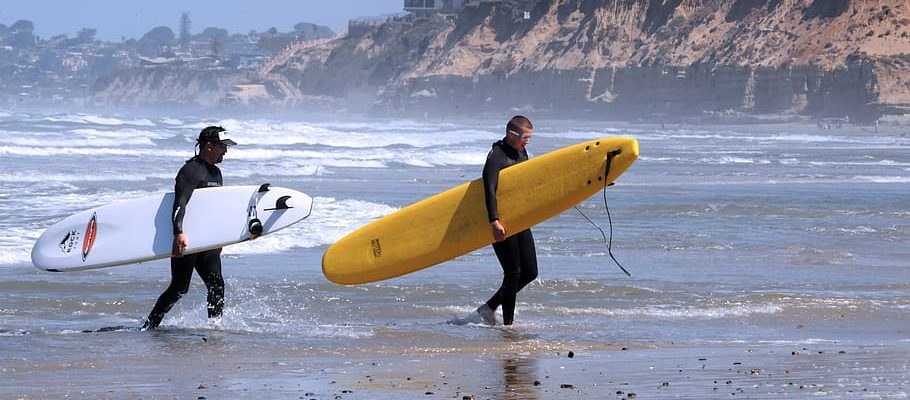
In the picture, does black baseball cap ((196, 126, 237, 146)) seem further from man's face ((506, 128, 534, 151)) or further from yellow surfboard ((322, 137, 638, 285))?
man's face ((506, 128, 534, 151))

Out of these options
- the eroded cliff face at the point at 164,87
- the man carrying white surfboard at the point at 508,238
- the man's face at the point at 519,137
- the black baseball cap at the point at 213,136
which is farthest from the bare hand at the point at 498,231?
the eroded cliff face at the point at 164,87

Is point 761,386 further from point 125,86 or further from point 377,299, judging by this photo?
point 125,86

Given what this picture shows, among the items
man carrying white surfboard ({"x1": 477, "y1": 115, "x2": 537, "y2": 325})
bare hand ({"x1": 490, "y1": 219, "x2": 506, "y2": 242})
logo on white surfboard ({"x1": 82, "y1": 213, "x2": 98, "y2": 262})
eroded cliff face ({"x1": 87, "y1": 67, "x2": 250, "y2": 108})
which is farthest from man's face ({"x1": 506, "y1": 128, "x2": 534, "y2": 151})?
eroded cliff face ({"x1": 87, "y1": 67, "x2": 250, "y2": 108})

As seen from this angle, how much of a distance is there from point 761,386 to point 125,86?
641 feet

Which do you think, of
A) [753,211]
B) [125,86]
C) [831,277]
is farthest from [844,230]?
[125,86]

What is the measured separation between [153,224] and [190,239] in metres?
0.36

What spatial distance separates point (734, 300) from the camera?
8.68 m

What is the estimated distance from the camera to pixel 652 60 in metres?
83.4

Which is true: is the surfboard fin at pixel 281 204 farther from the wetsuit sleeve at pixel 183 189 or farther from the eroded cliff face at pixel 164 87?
the eroded cliff face at pixel 164 87

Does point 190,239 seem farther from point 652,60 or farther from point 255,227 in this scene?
point 652,60

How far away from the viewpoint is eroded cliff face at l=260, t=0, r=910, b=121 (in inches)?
2726

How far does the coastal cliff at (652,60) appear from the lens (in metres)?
69.2

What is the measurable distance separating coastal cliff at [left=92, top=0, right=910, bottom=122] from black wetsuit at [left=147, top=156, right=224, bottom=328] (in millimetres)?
59207

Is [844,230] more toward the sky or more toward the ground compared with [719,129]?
more toward the sky
